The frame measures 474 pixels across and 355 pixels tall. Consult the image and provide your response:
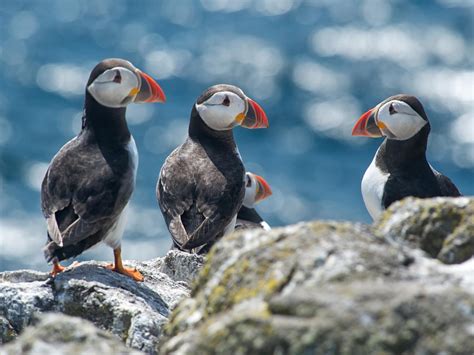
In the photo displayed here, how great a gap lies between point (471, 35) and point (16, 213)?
1773cm

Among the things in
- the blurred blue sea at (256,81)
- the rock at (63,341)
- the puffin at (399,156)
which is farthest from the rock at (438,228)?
the blurred blue sea at (256,81)

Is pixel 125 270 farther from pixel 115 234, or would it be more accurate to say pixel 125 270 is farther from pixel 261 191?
pixel 261 191

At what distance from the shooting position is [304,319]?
4.05m

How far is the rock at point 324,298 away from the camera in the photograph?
13.0 feet

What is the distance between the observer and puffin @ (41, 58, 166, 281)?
837 centimetres

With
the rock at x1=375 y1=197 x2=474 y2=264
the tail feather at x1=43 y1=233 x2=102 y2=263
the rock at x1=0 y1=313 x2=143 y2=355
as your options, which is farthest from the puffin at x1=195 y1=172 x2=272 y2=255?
the rock at x1=0 y1=313 x2=143 y2=355

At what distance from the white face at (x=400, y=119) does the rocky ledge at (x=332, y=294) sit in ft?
15.8

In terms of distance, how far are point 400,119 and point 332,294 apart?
621 centimetres

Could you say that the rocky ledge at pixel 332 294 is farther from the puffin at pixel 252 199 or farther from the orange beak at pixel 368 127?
the puffin at pixel 252 199

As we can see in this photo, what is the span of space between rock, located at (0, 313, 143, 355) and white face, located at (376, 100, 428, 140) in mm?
5978

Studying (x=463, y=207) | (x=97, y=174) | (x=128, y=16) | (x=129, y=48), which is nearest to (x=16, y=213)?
(x=129, y=48)

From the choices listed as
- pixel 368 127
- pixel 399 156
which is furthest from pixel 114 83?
pixel 399 156

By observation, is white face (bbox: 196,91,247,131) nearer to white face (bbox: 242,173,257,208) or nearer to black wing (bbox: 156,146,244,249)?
black wing (bbox: 156,146,244,249)

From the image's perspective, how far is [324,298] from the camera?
411cm
